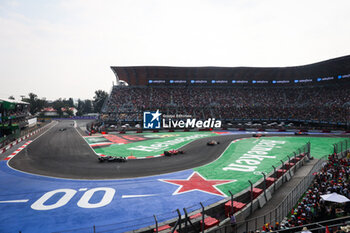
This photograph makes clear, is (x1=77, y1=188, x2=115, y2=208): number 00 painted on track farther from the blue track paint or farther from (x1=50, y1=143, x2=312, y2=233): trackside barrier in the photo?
(x1=50, y1=143, x2=312, y2=233): trackside barrier

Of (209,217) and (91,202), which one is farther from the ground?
(209,217)

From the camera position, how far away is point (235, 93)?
254 feet

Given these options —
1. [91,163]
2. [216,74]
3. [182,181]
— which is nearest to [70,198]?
[182,181]

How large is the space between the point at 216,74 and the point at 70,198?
65633 mm

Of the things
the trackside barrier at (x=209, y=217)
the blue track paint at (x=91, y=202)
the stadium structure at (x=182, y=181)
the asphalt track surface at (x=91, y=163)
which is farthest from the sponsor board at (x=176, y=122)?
the trackside barrier at (x=209, y=217)

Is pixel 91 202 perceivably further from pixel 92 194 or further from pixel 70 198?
pixel 70 198

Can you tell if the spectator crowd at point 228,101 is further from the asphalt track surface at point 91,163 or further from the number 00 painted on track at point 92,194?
the number 00 painted on track at point 92,194

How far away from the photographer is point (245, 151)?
105 ft

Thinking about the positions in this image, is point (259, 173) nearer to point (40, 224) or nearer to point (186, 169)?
point (186, 169)

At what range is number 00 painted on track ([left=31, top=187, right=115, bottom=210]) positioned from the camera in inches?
592

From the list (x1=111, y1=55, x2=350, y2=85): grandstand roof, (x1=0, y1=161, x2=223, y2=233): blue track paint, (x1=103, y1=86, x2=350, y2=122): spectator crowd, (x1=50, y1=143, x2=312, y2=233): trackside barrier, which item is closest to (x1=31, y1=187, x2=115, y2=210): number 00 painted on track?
(x1=0, y1=161, x2=223, y2=233): blue track paint

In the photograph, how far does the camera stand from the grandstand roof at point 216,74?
2648 inches

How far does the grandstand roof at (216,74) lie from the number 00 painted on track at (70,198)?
182 feet

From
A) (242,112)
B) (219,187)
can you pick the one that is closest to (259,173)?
(219,187)
